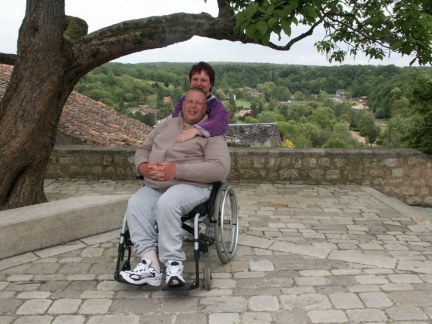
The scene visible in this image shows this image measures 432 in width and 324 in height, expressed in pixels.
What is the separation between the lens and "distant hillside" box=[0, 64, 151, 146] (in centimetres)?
1116

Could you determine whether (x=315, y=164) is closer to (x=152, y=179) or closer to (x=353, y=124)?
(x=152, y=179)

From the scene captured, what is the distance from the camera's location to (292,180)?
24.1 feet

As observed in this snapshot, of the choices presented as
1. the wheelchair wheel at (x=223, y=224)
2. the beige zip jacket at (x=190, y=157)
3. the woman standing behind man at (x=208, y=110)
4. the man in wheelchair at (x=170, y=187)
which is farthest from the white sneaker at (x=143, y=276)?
the woman standing behind man at (x=208, y=110)

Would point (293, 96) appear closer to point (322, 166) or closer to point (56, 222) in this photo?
point (322, 166)

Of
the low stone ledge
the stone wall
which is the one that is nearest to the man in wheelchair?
the low stone ledge

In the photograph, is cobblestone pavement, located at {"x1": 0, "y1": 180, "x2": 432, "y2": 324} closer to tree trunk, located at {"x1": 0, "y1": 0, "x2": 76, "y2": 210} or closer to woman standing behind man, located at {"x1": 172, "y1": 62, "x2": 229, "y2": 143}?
woman standing behind man, located at {"x1": 172, "y1": 62, "x2": 229, "y2": 143}

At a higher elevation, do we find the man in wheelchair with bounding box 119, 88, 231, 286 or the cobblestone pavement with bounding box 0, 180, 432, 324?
the man in wheelchair with bounding box 119, 88, 231, 286

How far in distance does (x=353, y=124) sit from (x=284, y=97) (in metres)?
10.2

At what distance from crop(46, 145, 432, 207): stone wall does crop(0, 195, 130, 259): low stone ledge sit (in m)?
2.98

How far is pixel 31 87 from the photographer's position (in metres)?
4.56

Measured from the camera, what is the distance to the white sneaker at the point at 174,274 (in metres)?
2.95

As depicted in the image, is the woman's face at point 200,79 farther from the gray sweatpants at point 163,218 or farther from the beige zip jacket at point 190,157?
the gray sweatpants at point 163,218

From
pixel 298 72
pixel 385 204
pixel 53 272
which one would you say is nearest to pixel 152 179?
pixel 53 272

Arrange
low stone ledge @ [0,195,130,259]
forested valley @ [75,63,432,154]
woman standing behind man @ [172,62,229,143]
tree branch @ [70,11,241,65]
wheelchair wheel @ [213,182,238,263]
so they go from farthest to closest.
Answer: forested valley @ [75,63,432,154]
tree branch @ [70,11,241,65]
low stone ledge @ [0,195,130,259]
woman standing behind man @ [172,62,229,143]
wheelchair wheel @ [213,182,238,263]
